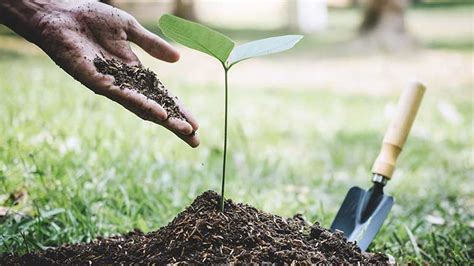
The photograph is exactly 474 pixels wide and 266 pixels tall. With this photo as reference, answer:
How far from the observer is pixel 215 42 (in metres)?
1.95

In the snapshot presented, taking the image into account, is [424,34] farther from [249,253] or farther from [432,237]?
[249,253]

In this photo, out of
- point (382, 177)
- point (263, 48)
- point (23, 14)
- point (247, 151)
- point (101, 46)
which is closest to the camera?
point (263, 48)

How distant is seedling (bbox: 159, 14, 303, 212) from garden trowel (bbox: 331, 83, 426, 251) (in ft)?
2.97

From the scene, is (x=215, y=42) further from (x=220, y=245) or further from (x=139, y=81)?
(x=220, y=245)

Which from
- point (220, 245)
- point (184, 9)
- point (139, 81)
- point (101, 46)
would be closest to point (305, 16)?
point (184, 9)

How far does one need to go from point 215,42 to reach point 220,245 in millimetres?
561

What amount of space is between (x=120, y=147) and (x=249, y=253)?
2.41m

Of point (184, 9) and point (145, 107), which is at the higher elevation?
point (145, 107)

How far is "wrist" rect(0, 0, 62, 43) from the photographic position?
7.20ft

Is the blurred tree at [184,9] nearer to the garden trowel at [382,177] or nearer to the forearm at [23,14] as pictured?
the garden trowel at [382,177]

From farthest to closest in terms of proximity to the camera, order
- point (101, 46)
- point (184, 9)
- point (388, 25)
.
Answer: point (184, 9)
point (388, 25)
point (101, 46)

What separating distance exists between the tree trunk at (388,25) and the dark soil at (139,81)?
889cm

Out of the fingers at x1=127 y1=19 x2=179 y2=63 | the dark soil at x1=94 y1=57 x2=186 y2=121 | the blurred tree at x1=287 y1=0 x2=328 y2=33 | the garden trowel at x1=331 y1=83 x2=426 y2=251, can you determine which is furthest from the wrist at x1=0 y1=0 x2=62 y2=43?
the blurred tree at x1=287 y1=0 x2=328 y2=33

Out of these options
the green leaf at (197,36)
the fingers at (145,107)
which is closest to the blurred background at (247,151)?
the fingers at (145,107)
